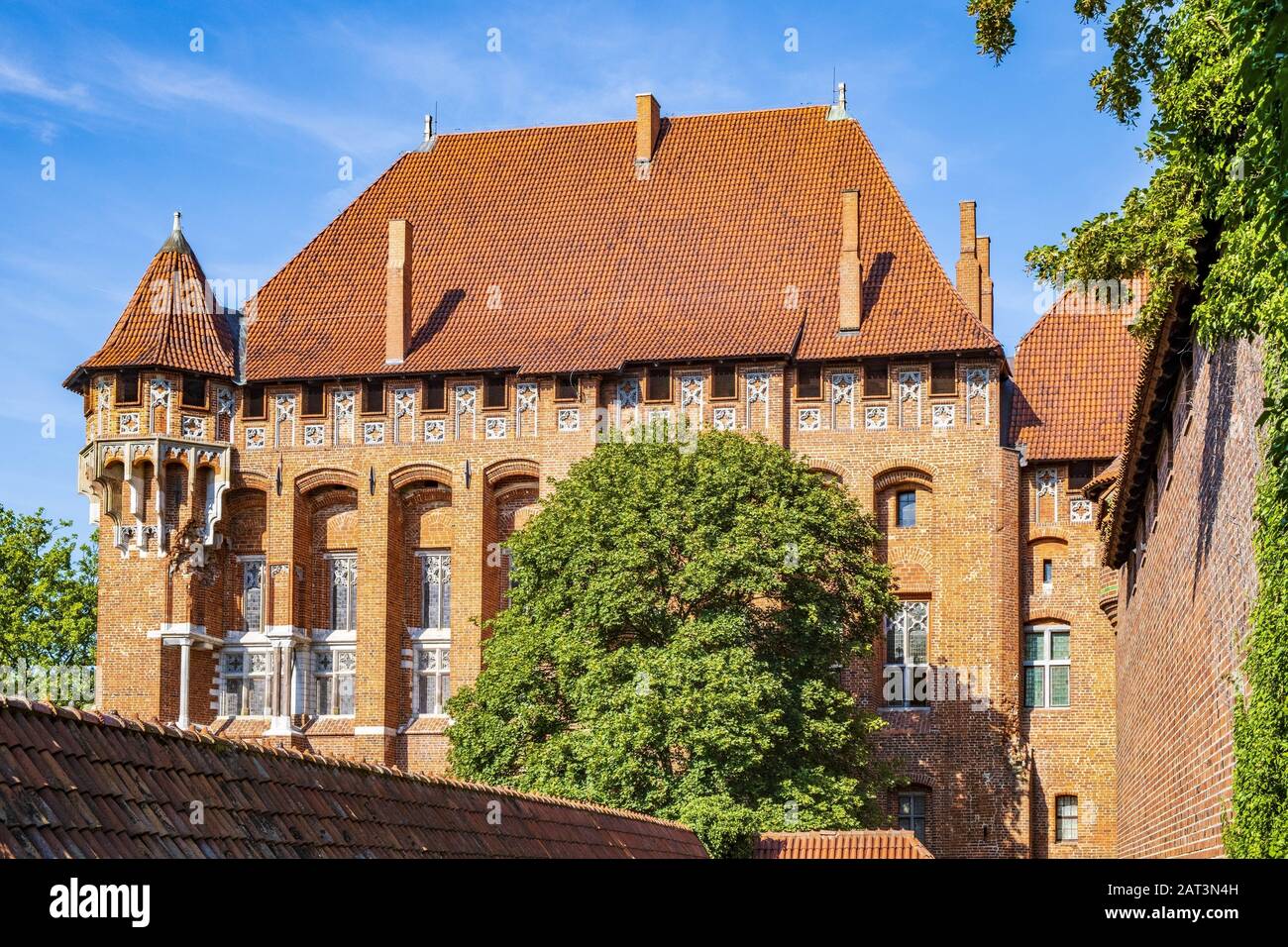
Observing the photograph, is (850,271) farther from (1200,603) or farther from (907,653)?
(1200,603)

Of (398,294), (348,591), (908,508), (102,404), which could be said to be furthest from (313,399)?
(908,508)

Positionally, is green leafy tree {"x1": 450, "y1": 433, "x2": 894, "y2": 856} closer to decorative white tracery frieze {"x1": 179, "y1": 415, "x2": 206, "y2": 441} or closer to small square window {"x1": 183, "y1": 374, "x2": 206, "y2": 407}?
decorative white tracery frieze {"x1": 179, "y1": 415, "x2": 206, "y2": 441}

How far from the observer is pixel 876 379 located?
4559 cm

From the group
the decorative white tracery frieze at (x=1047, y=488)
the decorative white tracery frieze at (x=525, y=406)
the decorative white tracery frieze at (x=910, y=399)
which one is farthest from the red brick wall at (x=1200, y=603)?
the decorative white tracery frieze at (x=525, y=406)

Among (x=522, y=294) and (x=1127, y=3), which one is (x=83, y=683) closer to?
(x=522, y=294)

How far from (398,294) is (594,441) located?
255 inches

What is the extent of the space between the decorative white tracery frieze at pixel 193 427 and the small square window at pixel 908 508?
15929 millimetres

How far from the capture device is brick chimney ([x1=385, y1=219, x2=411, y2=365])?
158 ft

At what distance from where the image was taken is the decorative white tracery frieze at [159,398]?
47781 millimetres

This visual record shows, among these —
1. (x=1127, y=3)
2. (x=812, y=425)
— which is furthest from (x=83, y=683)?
(x=1127, y=3)

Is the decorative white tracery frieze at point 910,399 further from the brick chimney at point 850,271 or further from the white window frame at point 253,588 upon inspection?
the white window frame at point 253,588

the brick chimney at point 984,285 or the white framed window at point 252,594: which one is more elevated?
the brick chimney at point 984,285

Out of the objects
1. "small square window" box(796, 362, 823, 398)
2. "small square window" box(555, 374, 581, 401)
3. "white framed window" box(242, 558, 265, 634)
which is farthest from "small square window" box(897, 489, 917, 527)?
"white framed window" box(242, 558, 265, 634)
